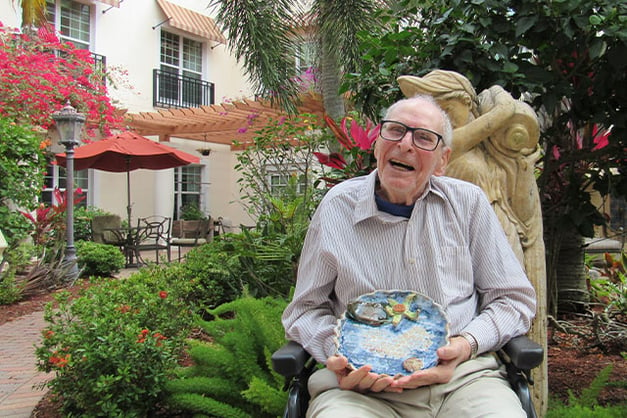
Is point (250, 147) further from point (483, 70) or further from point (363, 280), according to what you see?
point (363, 280)

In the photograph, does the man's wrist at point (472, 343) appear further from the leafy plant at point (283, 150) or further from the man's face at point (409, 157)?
the leafy plant at point (283, 150)

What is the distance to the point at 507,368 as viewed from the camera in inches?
77.4

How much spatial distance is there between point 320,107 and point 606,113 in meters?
8.44

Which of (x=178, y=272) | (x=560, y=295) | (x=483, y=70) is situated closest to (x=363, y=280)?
(x=483, y=70)

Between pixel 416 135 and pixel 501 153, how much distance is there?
0.68 m

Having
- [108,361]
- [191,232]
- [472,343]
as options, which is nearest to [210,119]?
[191,232]

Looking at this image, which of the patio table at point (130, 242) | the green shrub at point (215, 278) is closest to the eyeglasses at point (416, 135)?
the green shrub at point (215, 278)

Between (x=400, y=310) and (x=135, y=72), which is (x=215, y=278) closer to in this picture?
(x=400, y=310)

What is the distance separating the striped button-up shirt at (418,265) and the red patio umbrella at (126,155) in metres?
8.02

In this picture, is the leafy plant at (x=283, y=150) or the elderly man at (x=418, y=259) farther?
the leafy plant at (x=283, y=150)

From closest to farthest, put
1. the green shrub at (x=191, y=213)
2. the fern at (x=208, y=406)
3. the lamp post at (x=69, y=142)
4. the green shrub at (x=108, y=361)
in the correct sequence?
the fern at (x=208, y=406) < the green shrub at (x=108, y=361) < the lamp post at (x=69, y=142) < the green shrub at (x=191, y=213)

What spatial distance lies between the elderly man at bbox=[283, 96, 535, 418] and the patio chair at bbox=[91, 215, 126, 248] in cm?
944

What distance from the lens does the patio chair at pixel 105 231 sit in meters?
10.9

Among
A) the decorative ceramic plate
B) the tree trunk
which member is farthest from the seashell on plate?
the tree trunk
